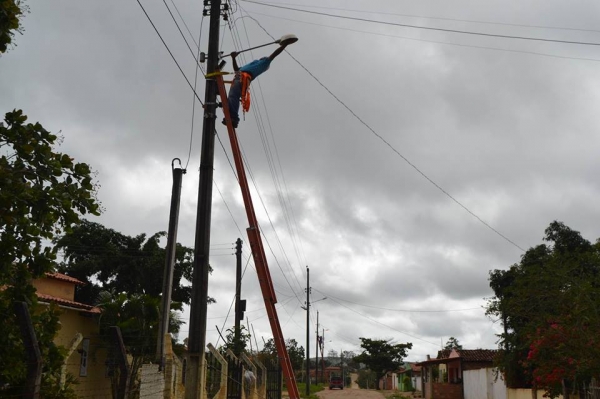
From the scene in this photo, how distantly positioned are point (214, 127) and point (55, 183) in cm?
443

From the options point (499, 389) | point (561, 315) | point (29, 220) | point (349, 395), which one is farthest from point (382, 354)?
point (29, 220)

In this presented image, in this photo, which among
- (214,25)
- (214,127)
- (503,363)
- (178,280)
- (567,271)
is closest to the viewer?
(214,127)

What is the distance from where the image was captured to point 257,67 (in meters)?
11.1

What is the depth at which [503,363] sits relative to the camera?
2930 cm

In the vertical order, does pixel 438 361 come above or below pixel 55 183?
below

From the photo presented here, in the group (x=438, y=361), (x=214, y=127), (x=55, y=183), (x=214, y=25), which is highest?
(x=214, y=25)

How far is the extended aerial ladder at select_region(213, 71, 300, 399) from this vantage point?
9.85 meters

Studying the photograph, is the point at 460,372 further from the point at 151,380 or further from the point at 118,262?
the point at 151,380

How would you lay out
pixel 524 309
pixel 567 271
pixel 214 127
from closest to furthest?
pixel 214 127 < pixel 567 271 < pixel 524 309

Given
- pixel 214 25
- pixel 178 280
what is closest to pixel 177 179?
pixel 214 25

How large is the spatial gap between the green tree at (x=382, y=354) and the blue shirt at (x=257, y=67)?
68.1 meters

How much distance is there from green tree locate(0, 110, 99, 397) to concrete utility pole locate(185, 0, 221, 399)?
10.0 ft

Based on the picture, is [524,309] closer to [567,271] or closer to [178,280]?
[567,271]

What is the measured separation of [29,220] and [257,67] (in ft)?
19.4
